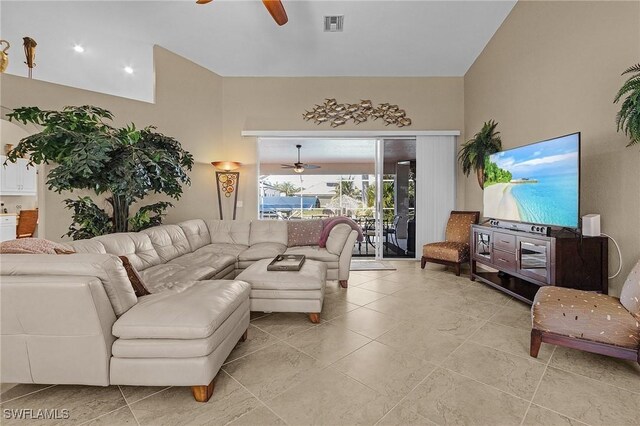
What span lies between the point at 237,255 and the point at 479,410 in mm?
2896

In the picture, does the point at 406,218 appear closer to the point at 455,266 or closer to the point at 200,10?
the point at 455,266

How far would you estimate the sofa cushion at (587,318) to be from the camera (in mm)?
1711

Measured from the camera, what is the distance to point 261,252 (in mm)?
3639

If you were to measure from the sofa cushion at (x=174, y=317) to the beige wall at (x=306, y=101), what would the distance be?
12.2 ft

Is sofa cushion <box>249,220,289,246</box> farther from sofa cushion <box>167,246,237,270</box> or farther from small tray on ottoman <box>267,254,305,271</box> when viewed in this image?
small tray on ottoman <box>267,254,305,271</box>

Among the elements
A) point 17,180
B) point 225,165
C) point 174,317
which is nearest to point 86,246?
point 174,317

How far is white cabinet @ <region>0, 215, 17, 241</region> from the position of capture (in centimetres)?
523

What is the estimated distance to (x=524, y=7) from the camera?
3.35m

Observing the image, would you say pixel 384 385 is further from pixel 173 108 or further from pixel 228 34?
pixel 173 108

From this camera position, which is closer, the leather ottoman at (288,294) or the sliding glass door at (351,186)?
the leather ottoman at (288,294)

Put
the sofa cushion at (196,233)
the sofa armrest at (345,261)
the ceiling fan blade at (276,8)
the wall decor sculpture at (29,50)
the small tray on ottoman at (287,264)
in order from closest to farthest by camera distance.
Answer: the ceiling fan blade at (276,8)
the small tray on ottoman at (287,264)
the wall decor sculpture at (29,50)
the sofa armrest at (345,261)
the sofa cushion at (196,233)

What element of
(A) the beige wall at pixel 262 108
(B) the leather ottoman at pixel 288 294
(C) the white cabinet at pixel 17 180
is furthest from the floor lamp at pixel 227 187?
(C) the white cabinet at pixel 17 180

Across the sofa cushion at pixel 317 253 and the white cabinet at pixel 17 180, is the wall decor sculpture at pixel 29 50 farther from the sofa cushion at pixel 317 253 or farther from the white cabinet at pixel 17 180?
the sofa cushion at pixel 317 253

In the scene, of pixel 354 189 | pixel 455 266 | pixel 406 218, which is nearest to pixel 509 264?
pixel 455 266
